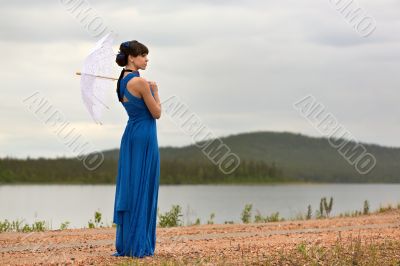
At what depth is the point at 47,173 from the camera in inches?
3652

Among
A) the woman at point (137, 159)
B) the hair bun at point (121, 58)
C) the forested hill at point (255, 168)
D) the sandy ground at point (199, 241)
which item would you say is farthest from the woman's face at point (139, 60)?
the forested hill at point (255, 168)

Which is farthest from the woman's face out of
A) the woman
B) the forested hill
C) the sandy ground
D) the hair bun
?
the forested hill

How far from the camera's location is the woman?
38.0ft

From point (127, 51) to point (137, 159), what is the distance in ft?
5.05

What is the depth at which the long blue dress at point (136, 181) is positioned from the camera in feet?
38.4

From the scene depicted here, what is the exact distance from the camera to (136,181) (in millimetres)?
11797

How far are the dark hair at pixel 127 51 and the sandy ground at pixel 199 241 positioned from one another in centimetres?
275

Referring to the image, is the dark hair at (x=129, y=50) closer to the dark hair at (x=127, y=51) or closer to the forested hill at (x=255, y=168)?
the dark hair at (x=127, y=51)

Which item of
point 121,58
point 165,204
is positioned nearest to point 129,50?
point 121,58

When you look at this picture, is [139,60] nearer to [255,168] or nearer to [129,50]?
[129,50]

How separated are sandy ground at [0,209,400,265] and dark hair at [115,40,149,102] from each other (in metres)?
2.75

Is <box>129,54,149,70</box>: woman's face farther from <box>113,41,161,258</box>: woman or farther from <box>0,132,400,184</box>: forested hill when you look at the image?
<box>0,132,400,184</box>: forested hill

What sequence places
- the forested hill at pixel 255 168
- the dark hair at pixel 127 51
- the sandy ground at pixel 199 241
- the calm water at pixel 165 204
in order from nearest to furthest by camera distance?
1. the dark hair at pixel 127 51
2. the sandy ground at pixel 199 241
3. the calm water at pixel 165 204
4. the forested hill at pixel 255 168

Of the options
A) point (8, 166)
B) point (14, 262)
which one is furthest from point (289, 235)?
point (8, 166)
